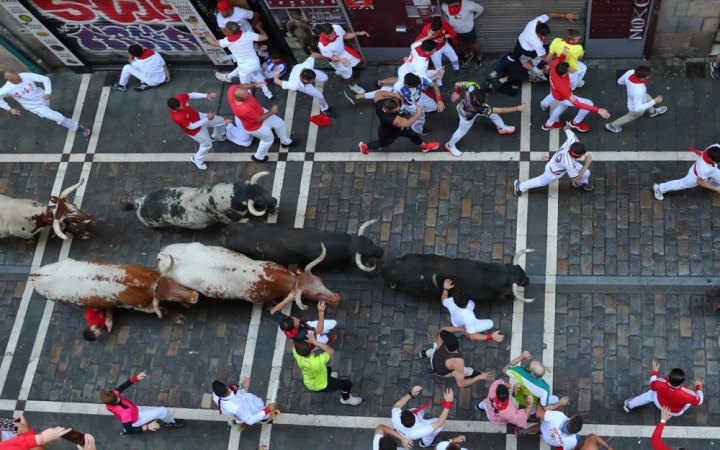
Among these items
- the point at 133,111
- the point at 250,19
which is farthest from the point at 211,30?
the point at 133,111

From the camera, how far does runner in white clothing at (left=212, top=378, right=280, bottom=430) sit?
1149cm

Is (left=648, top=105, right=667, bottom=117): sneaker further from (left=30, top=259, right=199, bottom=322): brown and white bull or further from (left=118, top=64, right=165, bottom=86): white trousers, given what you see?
(left=118, top=64, right=165, bottom=86): white trousers

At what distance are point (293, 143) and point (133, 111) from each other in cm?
403

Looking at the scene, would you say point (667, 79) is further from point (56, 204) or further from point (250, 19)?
point (56, 204)

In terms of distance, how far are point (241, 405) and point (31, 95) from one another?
28.0ft

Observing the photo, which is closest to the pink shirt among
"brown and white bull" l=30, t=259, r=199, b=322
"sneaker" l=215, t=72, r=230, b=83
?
"brown and white bull" l=30, t=259, r=199, b=322

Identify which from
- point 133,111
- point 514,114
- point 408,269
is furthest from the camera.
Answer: point 133,111

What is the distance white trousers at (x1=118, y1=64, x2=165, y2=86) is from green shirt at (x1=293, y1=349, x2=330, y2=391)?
8.22 m

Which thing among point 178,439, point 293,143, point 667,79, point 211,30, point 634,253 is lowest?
point 178,439

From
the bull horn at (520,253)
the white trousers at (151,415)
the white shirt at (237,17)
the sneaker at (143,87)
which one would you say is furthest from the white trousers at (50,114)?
the bull horn at (520,253)

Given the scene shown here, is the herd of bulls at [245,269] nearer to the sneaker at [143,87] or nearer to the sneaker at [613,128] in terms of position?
the sneaker at [613,128]

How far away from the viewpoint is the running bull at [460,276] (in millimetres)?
12570

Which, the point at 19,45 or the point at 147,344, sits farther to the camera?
the point at 19,45

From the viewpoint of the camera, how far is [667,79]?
14.9 m
